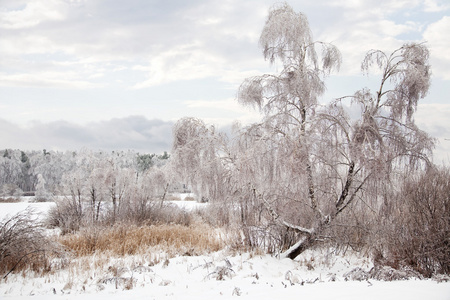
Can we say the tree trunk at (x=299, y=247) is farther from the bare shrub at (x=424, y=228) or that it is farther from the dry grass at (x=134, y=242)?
the dry grass at (x=134, y=242)

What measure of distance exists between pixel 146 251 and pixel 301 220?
446cm

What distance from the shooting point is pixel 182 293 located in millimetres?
6242

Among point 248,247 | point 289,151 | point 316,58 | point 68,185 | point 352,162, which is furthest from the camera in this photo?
point 68,185

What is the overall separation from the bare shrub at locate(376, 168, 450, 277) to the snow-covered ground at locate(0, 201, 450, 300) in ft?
3.21

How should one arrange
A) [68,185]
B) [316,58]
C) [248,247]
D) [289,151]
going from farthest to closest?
[68,185]
[316,58]
[248,247]
[289,151]

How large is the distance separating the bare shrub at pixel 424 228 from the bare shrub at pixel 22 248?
7809 millimetres

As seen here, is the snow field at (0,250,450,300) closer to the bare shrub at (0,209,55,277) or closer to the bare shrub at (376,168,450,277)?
the bare shrub at (0,209,55,277)

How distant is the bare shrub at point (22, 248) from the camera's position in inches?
314

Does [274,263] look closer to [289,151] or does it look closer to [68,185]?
[289,151]

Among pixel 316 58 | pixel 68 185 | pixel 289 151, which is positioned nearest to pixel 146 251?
pixel 289 151

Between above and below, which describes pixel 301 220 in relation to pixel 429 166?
below

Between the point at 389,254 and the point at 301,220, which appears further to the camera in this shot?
the point at 301,220

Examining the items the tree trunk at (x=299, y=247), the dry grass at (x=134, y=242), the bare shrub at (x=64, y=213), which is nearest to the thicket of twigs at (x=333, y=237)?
the dry grass at (x=134, y=242)

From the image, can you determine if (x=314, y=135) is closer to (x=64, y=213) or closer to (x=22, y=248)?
(x=22, y=248)
